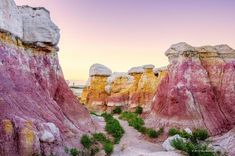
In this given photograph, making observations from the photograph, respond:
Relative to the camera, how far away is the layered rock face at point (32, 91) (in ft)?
30.7

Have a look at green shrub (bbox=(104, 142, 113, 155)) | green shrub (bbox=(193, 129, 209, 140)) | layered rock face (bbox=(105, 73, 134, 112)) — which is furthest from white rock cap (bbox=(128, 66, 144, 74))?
green shrub (bbox=(104, 142, 113, 155))

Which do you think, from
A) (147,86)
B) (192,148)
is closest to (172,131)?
(192,148)

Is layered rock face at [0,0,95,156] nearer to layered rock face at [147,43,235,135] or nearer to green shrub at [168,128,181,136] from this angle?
green shrub at [168,128,181,136]

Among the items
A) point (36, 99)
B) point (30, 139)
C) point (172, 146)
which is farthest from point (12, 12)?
point (172, 146)

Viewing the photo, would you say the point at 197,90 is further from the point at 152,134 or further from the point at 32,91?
the point at 32,91

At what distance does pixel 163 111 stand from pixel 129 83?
12.8 m

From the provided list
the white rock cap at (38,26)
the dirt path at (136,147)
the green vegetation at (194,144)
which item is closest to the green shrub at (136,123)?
the dirt path at (136,147)

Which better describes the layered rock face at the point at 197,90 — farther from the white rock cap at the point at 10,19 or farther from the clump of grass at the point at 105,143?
the white rock cap at the point at 10,19

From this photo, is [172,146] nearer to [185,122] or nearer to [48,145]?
[185,122]

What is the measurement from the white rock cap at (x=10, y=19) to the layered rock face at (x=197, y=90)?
8.71 m

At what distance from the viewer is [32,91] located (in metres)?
11.7

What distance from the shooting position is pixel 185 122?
16078mm

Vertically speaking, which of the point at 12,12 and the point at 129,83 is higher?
the point at 12,12

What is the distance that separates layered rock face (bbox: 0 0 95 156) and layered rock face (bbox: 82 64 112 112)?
13725 millimetres
